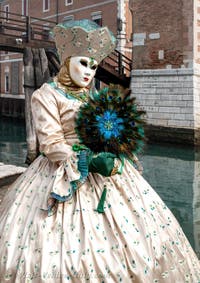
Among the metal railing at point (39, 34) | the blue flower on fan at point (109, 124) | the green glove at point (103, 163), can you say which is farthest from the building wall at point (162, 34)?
the green glove at point (103, 163)

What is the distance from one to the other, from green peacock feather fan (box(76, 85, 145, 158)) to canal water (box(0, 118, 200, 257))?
27.8 inches

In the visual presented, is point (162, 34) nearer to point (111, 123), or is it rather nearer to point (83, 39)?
point (83, 39)

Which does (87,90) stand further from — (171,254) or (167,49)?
(167,49)

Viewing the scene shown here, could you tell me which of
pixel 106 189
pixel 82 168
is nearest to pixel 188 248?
pixel 106 189

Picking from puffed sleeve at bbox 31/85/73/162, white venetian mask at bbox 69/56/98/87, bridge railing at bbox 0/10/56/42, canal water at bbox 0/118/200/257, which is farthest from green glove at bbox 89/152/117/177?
bridge railing at bbox 0/10/56/42

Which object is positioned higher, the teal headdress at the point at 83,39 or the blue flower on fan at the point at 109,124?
the teal headdress at the point at 83,39

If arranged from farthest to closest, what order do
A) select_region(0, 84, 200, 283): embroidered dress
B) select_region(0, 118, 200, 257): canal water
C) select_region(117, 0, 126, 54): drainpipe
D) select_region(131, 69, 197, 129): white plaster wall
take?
1. select_region(117, 0, 126, 54): drainpipe
2. select_region(131, 69, 197, 129): white plaster wall
3. select_region(0, 118, 200, 257): canal water
4. select_region(0, 84, 200, 283): embroidered dress

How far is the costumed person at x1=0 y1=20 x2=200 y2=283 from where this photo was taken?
1.92 meters

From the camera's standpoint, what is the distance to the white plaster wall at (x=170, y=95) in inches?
496

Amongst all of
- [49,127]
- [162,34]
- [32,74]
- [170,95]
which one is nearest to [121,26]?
[162,34]

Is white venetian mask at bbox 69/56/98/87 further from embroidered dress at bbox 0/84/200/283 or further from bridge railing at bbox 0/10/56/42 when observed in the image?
bridge railing at bbox 0/10/56/42

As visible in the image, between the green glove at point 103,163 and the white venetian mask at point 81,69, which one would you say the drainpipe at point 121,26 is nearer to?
the white venetian mask at point 81,69

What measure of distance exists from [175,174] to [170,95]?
5.17m

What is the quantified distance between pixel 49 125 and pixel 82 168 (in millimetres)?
282
